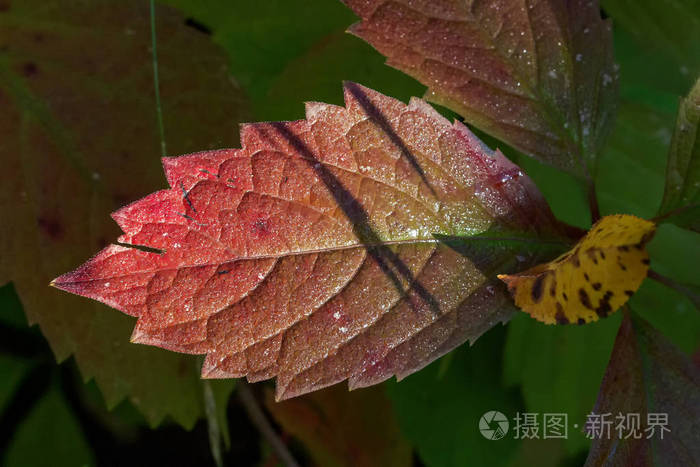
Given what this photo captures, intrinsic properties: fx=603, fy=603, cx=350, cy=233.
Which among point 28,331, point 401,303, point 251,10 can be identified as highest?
point 251,10

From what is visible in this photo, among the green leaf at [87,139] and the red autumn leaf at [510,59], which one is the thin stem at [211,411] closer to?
the green leaf at [87,139]

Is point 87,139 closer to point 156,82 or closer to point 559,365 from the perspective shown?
point 156,82

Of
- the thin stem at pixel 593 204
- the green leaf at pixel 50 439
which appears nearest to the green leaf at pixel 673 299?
the thin stem at pixel 593 204

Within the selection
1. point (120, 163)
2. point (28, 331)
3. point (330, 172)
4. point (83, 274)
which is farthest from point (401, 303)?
point (28, 331)

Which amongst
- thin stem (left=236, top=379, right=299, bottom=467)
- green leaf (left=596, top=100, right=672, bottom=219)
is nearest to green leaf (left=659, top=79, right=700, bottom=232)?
green leaf (left=596, top=100, right=672, bottom=219)

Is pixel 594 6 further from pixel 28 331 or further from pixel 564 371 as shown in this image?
pixel 28 331

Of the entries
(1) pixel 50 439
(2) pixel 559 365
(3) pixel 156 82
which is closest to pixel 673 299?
(2) pixel 559 365
